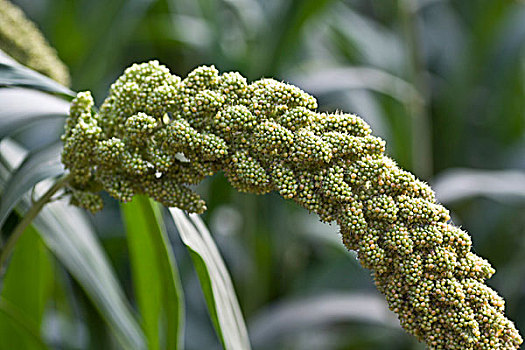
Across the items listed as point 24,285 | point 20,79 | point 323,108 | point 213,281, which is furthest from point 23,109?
point 323,108

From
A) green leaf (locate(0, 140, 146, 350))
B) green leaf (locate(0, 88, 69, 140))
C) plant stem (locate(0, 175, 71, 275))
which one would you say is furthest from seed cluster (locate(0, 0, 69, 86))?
plant stem (locate(0, 175, 71, 275))

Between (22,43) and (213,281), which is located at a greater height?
(22,43)

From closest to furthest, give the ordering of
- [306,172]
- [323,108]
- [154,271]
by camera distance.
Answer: [306,172]
[154,271]
[323,108]

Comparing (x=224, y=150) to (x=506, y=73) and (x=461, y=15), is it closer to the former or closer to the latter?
(x=506, y=73)

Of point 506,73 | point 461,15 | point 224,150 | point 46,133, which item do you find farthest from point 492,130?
point 224,150

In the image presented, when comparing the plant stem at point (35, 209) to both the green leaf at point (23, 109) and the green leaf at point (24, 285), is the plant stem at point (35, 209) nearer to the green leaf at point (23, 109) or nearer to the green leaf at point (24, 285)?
the green leaf at point (23, 109)

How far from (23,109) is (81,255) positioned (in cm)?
32

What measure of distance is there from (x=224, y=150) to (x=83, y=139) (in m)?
0.15

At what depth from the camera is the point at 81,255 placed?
0.97m

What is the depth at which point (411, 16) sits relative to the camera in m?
1.75

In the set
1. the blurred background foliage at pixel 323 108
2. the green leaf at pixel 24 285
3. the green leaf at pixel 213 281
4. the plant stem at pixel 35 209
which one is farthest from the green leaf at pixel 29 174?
the blurred background foliage at pixel 323 108

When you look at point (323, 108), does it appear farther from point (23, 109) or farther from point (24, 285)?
point (23, 109)

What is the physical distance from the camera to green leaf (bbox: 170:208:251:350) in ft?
2.27

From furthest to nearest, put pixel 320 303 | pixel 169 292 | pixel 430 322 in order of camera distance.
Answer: pixel 320 303 → pixel 169 292 → pixel 430 322
